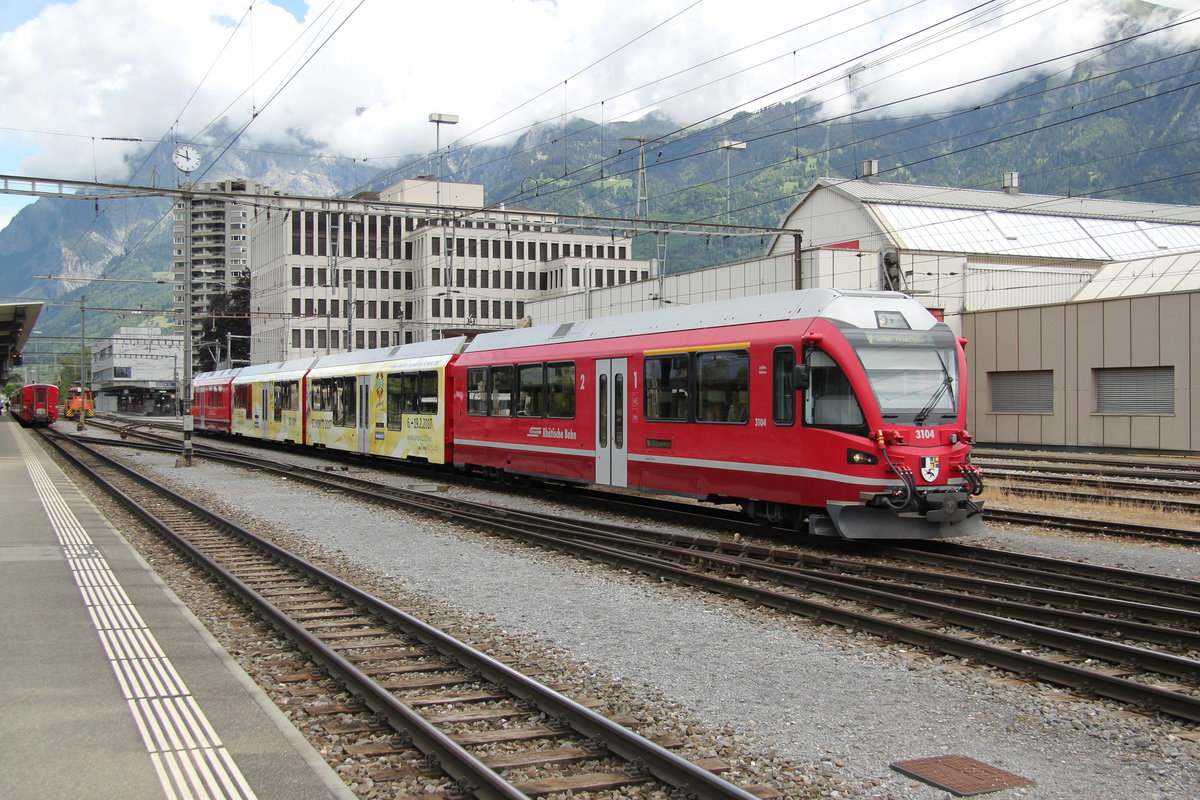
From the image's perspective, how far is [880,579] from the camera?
11.2m

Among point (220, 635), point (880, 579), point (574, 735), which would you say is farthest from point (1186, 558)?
point (220, 635)

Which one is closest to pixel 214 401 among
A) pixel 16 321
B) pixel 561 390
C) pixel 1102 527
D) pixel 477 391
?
pixel 16 321

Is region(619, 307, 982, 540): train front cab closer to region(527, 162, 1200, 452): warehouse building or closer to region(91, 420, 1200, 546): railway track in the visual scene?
region(91, 420, 1200, 546): railway track

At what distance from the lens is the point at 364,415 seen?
28.6 m

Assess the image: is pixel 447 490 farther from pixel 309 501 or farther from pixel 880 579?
pixel 880 579

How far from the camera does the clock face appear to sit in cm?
3256

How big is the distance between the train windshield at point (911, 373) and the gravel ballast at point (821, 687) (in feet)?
8.29

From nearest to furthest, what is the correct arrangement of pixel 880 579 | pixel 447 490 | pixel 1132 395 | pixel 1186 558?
pixel 880 579 → pixel 1186 558 → pixel 447 490 → pixel 1132 395

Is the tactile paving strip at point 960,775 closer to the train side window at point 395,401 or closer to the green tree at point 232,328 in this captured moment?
the train side window at point 395,401

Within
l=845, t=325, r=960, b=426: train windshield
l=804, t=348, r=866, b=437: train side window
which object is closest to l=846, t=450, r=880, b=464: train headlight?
l=804, t=348, r=866, b=437: train side window

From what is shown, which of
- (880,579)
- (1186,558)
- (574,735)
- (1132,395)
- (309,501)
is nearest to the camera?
(574,735)

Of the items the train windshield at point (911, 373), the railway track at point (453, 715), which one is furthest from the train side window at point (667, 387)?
the railway track at point (453, 715)

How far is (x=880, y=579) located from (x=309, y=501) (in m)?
12.3

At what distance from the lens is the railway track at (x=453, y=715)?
17.5 feet
